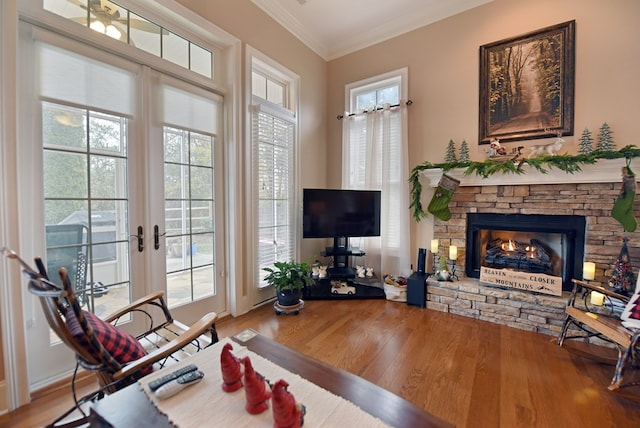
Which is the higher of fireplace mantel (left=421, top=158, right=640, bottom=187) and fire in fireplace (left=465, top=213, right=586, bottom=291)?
fireplace mantel (left=421, top=158, right=640, bottom=187)

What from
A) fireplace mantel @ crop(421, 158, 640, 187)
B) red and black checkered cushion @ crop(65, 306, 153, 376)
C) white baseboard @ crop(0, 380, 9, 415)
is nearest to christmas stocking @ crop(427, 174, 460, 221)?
fireplace mantel @ crop(421, 158, 640, 187)

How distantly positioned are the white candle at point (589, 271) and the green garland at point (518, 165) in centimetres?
86

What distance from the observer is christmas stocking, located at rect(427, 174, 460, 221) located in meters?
3.05

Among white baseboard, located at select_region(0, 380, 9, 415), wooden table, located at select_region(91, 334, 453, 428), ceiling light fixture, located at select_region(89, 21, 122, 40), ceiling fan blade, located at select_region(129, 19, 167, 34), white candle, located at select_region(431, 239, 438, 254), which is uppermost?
ceiling fan blade, located at select_region(129, 19, 167, 34)

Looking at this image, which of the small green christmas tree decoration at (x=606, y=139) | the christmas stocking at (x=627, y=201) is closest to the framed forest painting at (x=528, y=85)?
the small green christmas tree decoration at (x=606, y=139)

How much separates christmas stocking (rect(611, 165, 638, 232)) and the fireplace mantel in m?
0.11

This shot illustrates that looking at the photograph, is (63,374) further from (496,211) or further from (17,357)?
(496,211)

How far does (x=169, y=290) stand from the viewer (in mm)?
2432

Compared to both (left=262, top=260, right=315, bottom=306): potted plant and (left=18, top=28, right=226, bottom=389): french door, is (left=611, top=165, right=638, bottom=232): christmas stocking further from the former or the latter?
(left=18, top=28, right=226, bottom=389): french door

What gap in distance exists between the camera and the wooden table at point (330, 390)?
100 centimetres

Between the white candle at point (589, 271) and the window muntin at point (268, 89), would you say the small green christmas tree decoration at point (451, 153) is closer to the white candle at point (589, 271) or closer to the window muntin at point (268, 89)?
the white candle at point (589, 271)

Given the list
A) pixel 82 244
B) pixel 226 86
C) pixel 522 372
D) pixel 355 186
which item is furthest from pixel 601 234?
pixel 82 244

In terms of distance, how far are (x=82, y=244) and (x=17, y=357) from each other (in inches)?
28.2

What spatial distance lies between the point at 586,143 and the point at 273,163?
314cm
